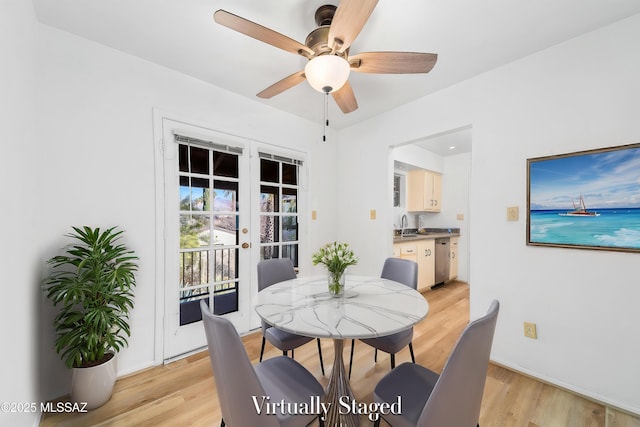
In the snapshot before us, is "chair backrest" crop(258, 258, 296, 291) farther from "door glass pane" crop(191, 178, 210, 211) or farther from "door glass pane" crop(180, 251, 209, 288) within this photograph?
"door glass pane" crop(191, 178, 210, 211)

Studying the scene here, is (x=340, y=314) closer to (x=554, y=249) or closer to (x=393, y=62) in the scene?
(x=393, y=62)

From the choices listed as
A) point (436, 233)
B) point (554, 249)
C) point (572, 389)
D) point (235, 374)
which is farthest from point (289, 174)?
point (436, 233)

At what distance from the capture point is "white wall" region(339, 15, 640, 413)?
168 cm

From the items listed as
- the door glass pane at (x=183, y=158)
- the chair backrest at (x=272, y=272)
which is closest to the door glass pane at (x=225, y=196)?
the door glass pane at (x=183, y=158)

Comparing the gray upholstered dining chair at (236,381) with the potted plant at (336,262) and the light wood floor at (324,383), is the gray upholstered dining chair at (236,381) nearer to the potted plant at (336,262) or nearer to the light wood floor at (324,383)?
the potted plant at (336,262)

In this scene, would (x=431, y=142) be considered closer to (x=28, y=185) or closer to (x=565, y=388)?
(x=565, y=388)

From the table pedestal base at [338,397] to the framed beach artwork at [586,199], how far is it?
1.80m

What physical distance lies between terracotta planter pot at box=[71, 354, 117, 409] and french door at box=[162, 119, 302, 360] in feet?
1.66

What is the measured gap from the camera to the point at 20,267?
129cm

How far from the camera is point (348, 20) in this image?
1257 millimetres

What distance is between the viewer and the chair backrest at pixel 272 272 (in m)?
2.19

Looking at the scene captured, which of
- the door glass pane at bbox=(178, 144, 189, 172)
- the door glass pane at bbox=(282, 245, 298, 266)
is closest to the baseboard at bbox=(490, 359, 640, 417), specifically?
the door glass pane at bbox=(282, 245, 298, 266)

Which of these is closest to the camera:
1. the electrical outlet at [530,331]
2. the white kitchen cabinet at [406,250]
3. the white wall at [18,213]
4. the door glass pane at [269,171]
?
the white wall at [18,213]

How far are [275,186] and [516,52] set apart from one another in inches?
101
